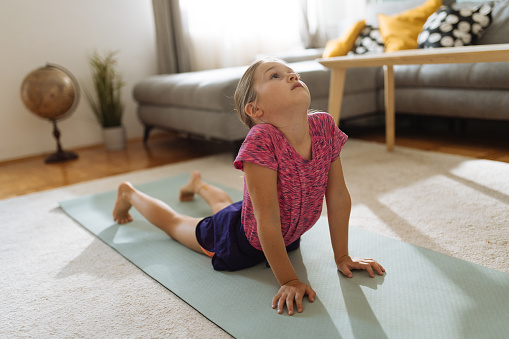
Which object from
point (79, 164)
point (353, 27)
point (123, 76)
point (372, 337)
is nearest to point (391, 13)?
point (353, 27)

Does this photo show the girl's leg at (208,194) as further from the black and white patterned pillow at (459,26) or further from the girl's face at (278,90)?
the black and white patterned pillow at (459,26)

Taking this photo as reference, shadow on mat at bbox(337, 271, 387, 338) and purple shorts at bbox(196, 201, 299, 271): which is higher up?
purple shorts at bbox(196, 201, 299, 271)

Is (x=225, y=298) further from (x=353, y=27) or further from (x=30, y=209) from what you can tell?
(x=353, y=27)

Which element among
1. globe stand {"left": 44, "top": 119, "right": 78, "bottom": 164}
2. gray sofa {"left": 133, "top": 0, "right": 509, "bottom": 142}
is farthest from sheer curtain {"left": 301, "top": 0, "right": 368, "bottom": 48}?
globe stand {"left": 44, "top": 119, "right": 78, "bottom": 164}

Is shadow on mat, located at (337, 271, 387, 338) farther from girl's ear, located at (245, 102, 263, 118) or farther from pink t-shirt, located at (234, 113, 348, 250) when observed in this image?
girl's ear, located at (245, 102, 263, 118)

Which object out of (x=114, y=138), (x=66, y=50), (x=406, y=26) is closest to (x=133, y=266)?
(x=114, y=138)

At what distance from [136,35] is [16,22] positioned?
0.85m

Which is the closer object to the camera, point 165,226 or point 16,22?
point 165,226

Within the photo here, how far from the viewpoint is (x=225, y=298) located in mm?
1083

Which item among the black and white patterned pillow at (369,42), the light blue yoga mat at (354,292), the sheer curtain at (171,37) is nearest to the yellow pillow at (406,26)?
the black and white patterned pillow at (369,42)

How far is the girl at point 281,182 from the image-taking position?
1020 mm

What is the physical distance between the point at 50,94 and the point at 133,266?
2051 millimetres

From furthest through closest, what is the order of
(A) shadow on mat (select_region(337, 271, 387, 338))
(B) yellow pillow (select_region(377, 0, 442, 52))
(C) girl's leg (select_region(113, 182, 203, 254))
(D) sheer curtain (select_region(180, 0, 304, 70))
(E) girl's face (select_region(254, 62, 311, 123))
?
(D) sheer curtain (select_region(180, 0, 304, 70)), (B) yellow pillow (select_region(377, 0, 442, 52)), (C) girl's leg (select_region(113, 182, 203, 254)), (E) girl's face (select_region(254, 62, 311, 123)), (A) shadow on mat (select_region(337, 271, 387, 338))

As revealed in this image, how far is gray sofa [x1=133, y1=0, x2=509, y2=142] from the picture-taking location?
2281mm
